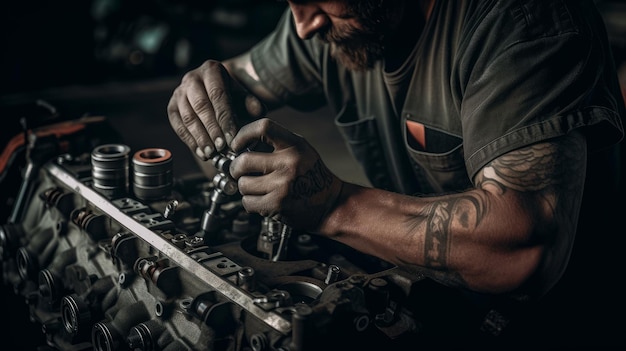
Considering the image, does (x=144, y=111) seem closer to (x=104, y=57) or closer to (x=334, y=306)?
(x=104, y=57)

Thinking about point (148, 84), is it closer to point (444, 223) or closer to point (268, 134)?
point (268, 134)

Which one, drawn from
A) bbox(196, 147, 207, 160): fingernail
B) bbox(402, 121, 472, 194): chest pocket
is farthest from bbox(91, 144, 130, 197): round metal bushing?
bbox(402, 121, 472, 194): chest pocket

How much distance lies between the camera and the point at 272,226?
1939mm

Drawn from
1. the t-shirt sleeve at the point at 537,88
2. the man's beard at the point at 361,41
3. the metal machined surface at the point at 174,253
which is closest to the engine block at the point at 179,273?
the metal machined surface at the point at 174,253

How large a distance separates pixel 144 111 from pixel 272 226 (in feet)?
8.15

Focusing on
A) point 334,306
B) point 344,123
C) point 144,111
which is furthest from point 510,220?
point 144,111

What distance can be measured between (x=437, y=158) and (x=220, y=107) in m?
0.74

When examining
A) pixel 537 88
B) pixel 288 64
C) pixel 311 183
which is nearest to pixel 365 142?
pixel 288 64

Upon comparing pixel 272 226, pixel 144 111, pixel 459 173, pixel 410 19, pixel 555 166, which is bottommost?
pixel 144 111

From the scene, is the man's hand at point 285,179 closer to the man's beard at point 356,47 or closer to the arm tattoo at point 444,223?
the arm tattoo at point 444,223

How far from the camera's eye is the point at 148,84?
182 inches

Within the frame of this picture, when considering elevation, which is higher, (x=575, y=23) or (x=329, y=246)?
(x=575, y=23)

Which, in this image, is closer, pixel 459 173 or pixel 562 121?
pixel 562 121

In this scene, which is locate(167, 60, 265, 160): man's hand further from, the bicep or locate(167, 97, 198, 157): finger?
the bicep
